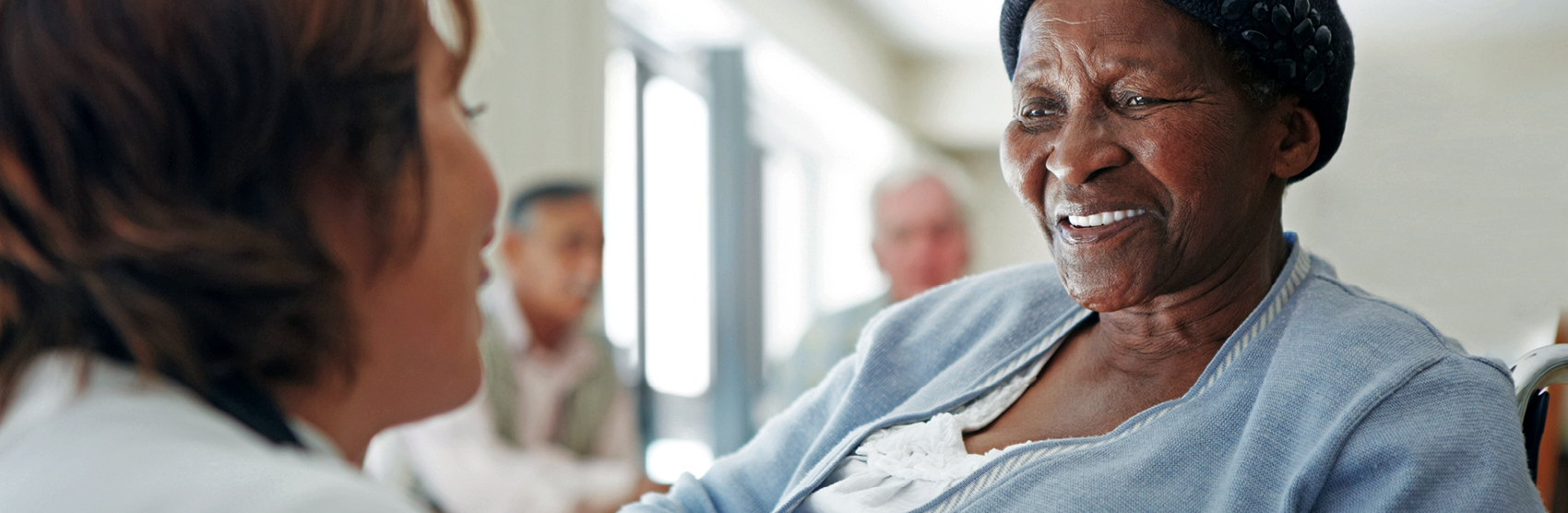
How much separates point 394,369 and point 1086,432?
2.28ft

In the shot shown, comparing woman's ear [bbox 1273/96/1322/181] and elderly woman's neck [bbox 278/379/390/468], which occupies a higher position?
woman's ear [bbox 1273/96/1322/181]

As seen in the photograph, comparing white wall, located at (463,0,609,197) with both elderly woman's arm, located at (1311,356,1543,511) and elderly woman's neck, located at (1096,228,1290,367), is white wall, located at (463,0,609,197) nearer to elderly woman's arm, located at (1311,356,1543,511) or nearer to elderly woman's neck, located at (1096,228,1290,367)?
elderly woman's neck, located at (1096,228,1290,367)

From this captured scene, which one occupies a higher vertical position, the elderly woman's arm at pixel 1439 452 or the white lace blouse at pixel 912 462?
the elderly woman's arm at pixel 1439 452

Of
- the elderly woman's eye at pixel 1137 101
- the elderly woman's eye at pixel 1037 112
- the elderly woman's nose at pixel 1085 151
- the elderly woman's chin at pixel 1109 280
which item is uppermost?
the elderly woman's eye at pixel 1137 101

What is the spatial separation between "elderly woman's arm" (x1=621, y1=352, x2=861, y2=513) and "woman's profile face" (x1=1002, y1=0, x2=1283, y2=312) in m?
0.36

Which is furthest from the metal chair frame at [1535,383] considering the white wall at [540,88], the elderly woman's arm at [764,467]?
the white wall at [540,88]

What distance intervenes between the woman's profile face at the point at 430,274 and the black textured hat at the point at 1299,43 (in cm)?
68

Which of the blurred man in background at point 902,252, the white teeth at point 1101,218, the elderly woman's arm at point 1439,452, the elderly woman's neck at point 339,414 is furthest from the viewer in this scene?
the blurred man in background at point 902,252

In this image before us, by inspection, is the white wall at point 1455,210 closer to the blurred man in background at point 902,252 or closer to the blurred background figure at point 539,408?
the blurred man in background at point 902,252

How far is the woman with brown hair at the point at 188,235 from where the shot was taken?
22.0 inches

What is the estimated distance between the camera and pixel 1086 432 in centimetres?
116

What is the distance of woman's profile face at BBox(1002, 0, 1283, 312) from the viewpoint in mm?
1116

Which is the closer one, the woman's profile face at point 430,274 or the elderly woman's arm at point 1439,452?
the woman's profile face at point 430,274

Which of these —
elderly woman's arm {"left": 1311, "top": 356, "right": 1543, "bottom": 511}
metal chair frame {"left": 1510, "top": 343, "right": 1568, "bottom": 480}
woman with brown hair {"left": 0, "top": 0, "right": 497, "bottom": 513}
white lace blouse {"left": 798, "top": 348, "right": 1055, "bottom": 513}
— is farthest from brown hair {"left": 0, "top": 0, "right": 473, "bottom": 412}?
metal chair frame {"left": 1510, "top": 343, "right": 1568, "bottom": 480}
